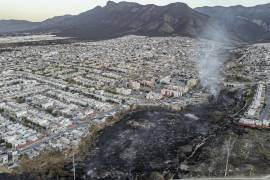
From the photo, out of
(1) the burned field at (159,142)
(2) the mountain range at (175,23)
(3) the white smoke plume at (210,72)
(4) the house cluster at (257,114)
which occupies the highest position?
(2) the mountain range at (175,23)

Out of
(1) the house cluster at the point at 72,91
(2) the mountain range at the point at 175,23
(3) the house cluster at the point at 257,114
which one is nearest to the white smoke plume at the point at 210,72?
(1) the house cluster at the point at 72,91

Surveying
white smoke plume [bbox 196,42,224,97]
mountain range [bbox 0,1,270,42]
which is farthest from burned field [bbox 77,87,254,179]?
mountain range [bbox 0,1,270,42]

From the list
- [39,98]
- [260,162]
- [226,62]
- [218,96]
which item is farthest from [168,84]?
[226,62]

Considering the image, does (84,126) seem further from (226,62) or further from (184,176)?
(226,62)

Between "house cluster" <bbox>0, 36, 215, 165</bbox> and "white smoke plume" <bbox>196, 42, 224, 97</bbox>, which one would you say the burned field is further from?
"white smoke plume" <bbox>196, 42, 224, 97</bbox>

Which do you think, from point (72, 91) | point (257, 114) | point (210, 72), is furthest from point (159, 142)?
point (210, 72)

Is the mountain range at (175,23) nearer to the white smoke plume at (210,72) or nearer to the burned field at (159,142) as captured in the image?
the white smoke plume at (210,72)

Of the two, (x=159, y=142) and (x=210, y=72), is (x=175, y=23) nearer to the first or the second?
(x=210, y=72)

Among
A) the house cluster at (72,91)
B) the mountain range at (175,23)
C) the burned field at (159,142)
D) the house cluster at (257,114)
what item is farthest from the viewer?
the mountain range at (175,23)
